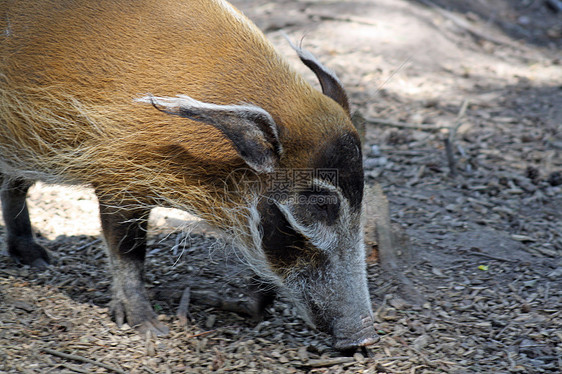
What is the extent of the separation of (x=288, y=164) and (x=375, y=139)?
108 inches

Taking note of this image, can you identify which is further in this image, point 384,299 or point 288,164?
point 384,299

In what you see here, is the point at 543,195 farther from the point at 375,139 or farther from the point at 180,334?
the point at 180,334

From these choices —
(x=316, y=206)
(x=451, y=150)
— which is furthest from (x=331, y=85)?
(x=451, y=150)

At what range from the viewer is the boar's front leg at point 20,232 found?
3.86 m

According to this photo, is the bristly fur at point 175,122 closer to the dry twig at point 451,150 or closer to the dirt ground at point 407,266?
the dirt ground at point 407,266

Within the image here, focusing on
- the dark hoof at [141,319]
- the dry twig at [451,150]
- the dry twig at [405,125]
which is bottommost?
the dry twig at [405,125]

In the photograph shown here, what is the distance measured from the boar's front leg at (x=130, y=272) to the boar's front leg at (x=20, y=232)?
84 centimetres

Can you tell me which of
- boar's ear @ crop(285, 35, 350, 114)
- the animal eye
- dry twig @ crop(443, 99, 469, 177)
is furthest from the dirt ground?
the animal eye

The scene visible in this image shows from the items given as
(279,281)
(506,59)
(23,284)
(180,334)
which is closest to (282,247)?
(279,281)

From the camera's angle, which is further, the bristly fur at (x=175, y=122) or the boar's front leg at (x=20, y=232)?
the boar's front leg at (x=20, y=232)

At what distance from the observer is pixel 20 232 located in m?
3.89

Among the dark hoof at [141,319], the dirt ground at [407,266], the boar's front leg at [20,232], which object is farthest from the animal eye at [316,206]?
the boar's front leg at [20,232]

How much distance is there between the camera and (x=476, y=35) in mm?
8125

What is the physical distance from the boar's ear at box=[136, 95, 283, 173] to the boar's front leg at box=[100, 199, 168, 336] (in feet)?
2.42
